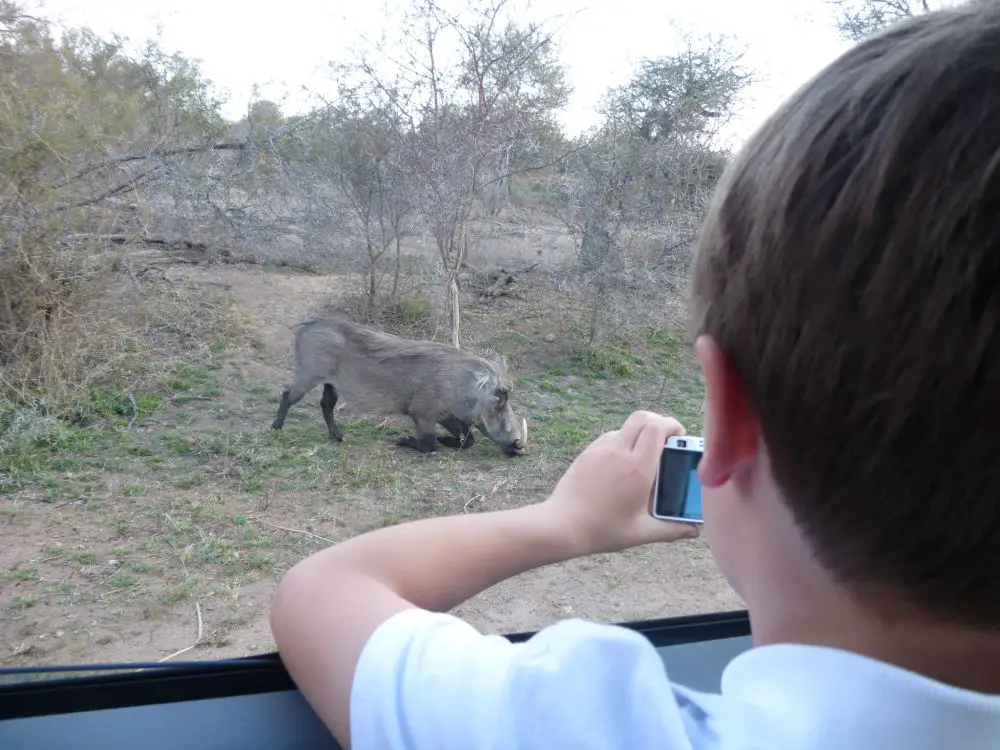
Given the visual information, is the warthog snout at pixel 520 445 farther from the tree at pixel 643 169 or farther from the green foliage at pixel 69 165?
the green foliage at pixel 69 165

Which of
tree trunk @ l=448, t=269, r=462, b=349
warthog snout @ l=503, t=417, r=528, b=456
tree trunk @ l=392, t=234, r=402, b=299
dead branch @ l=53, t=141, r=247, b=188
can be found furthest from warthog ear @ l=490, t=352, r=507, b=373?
dead branch @ l=53, t=141, r=247, b=188

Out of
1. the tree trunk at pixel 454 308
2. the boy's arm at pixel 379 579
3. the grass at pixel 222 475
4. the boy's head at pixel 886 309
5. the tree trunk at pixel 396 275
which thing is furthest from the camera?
the tree trunk at pixel 396 275

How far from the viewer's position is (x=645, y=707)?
611mm

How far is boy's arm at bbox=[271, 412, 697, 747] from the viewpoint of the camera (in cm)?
83

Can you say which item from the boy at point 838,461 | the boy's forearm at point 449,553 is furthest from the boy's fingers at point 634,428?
the boy at point 838,461

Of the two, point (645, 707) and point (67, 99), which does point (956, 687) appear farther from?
point (67, 99)

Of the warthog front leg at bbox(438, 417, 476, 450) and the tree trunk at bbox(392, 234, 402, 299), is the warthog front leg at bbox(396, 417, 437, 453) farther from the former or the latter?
the tree trunk at bbox(392, 234, 402, 299)

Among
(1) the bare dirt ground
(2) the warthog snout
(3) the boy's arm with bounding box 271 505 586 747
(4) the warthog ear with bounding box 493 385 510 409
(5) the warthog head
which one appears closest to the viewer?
(3) the boy's arm with bounding box 271 505 586 747

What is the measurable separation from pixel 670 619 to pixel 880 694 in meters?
A: 0.89

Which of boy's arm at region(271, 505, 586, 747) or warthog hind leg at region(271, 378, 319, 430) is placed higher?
boy's arm at region(271, 505, 586, 747)

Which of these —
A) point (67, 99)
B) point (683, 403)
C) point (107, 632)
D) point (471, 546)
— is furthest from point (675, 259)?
point (471, 546)

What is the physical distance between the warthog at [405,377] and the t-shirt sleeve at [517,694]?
427 centimetres

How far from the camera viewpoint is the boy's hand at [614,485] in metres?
1.03

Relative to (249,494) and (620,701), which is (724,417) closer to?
(620,701)
